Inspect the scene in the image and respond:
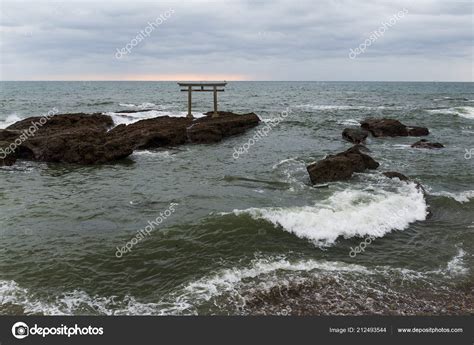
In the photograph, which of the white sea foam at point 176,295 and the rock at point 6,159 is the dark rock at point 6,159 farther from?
the white sea foam at point 176,295

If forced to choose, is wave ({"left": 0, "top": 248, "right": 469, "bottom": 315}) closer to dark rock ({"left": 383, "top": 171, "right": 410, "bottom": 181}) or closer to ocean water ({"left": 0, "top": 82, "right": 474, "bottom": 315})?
ocean water ({"left": 0, "top": 82, "right": 474, "bottom": 315})

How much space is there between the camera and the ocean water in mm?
8891

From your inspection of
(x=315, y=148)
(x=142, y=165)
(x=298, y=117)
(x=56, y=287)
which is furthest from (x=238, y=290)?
(x=298, y=117)

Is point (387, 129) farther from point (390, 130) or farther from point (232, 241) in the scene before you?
point (232, 241)

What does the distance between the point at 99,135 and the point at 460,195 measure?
19.2 meters

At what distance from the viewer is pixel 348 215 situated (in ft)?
43.6

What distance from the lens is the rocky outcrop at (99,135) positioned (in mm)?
21688

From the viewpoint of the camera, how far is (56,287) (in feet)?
30.9

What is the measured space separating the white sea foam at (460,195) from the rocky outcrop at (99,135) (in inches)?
613

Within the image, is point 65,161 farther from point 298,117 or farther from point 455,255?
point 298,117

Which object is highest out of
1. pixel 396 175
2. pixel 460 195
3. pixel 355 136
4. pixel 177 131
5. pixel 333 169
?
pixel 177 131

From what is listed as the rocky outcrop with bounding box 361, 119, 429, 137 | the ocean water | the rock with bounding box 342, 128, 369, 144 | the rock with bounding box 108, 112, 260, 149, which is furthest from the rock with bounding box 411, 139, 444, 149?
the rock with bounding box 108, 112, 260, 149

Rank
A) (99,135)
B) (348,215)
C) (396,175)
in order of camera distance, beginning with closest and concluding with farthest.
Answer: (348,215) < (396,175) < (99,135)

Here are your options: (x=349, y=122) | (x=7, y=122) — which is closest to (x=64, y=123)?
(x=7, y=122)
